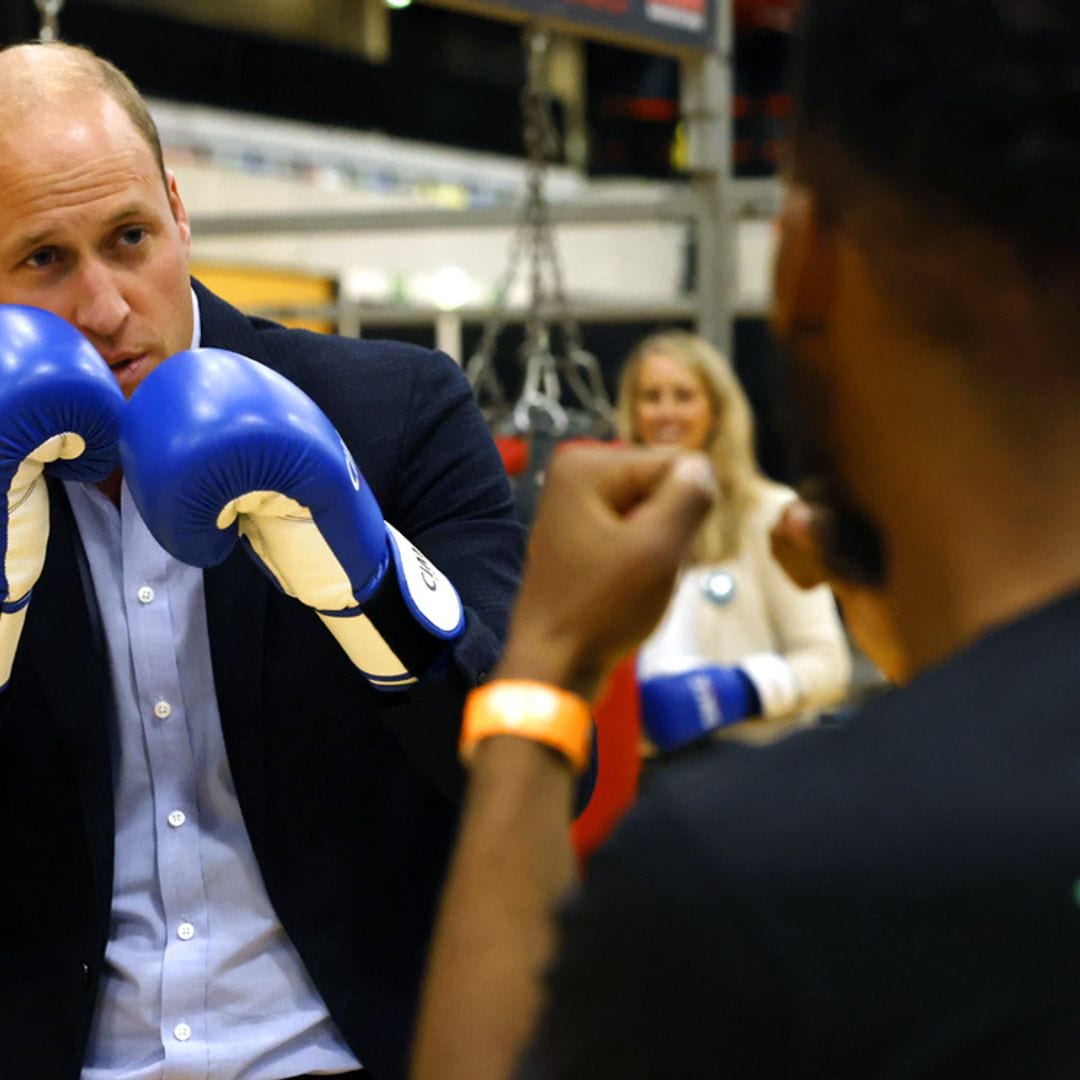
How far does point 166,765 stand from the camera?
1.53 metres

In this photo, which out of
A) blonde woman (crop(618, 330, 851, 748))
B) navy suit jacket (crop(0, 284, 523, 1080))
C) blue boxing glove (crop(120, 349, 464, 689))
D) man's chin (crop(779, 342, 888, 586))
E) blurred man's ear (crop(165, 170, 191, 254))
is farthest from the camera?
blonde woman (crop(618, 330, 851, 748))

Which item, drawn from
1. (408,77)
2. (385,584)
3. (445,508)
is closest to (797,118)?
(385,584)

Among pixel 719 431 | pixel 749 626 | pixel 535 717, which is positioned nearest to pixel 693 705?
pixel 535 717

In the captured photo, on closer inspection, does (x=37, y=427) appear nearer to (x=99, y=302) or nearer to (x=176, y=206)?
(x=99, y=302)

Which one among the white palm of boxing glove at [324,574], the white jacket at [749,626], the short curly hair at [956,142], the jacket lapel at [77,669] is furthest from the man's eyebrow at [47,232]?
the white jacket at [749,626]

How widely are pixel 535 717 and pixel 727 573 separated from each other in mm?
2679

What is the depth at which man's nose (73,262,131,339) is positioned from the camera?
154 centimetres

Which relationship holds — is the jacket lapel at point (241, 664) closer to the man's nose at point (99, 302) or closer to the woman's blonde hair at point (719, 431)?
the man's nose at point (99, 302)

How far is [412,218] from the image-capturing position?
4.06 meters

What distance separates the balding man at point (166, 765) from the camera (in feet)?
4.94

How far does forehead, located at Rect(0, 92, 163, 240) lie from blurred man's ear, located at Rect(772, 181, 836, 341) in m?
0.97

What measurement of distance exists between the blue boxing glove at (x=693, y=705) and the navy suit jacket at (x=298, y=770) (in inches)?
8.9

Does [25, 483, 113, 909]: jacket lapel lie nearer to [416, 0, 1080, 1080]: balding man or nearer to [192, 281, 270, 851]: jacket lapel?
[192, 281, 270, 851]: jacket lapel

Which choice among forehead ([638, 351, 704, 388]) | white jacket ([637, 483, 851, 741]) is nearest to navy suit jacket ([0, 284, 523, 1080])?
white jacket ([637, 483, 851, 741])
